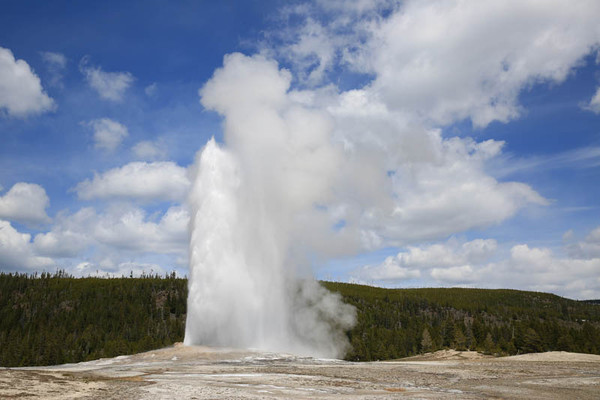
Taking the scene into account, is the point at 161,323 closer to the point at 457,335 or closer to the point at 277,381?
the point at 457,335

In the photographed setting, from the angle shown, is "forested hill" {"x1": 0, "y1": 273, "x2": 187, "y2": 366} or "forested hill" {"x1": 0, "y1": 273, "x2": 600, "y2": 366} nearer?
"forested hill" {"x1": 0, "y1": 273, "x2": 600, "y2": 366}

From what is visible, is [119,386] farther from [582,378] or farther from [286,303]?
[286,303]

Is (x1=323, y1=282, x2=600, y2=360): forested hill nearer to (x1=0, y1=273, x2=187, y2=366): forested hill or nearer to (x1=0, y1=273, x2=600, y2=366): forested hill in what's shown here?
(x1=0, y1=273, x2=600, y2=366): forested hill

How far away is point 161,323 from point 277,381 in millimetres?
97160

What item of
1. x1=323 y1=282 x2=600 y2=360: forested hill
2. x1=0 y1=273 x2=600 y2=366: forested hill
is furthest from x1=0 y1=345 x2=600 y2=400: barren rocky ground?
x1=323 y1=282 x2=600 y2=360: forested hill

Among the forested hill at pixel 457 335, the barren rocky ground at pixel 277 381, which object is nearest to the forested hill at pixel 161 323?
the forested hill at pixel 457 335

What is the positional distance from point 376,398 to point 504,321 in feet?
437

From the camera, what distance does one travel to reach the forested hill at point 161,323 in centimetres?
7300

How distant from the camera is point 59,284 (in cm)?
15125

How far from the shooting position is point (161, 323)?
110 m

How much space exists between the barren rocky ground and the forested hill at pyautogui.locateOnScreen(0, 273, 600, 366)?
41571 millimetres

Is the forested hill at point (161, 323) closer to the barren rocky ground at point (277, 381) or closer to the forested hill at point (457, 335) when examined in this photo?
the forested hill at point (457, 335)

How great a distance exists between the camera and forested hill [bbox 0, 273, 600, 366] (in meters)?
73.0

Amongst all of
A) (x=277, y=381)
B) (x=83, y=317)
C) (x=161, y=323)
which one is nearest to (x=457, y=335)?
(x=277, y=381)
